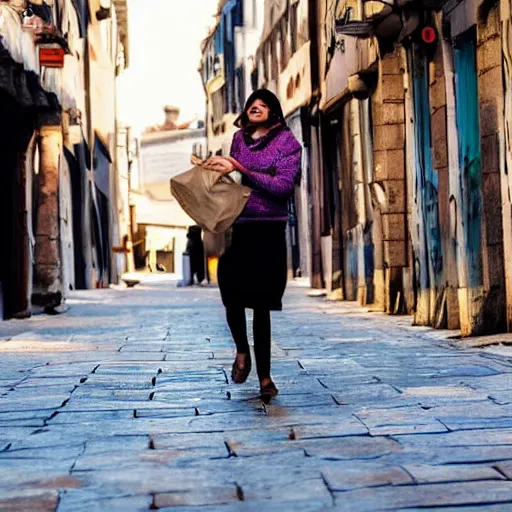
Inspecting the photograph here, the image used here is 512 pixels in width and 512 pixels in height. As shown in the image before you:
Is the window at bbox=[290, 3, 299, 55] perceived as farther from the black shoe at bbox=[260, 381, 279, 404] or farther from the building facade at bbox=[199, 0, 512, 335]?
the black shoe at bbox=[260, 381, 279, 404]

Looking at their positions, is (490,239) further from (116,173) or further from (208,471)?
(116,173)

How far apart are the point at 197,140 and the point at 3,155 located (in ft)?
144

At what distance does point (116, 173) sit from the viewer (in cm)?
3366

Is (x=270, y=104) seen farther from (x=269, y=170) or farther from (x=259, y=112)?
(x=269, y=170)

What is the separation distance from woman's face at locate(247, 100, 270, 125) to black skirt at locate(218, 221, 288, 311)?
1.83ft

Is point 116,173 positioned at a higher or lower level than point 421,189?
higher

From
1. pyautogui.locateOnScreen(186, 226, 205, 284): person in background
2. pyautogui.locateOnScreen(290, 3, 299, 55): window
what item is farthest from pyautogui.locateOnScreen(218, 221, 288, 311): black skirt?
pyautogui.locateOnScreen(186, 226, 205, 284): person in background

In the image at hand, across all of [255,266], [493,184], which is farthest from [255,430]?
[493,184]

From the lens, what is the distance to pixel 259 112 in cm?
527

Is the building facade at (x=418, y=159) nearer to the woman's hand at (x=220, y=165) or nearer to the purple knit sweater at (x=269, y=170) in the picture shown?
the purple knit sweater at (x=269, y=170)

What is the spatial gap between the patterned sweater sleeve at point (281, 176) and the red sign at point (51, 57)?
775 centimetres

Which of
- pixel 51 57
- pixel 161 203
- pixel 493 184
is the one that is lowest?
pixel 493 184

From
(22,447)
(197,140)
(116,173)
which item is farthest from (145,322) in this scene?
(197,140)

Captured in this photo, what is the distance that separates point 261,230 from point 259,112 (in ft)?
2.08
